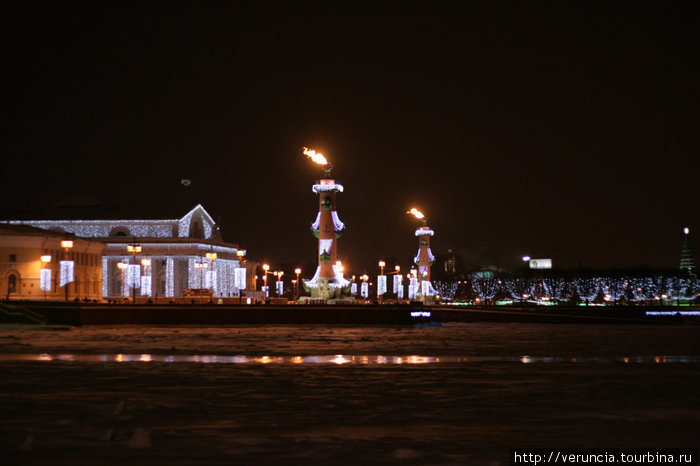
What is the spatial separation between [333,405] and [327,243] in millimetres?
49461

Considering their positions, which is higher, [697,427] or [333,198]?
[333,198]

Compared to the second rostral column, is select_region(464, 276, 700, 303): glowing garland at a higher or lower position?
lower

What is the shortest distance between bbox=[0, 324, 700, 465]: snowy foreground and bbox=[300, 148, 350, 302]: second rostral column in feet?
122

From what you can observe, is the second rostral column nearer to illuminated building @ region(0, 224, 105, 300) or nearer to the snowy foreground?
illuminated building @ region(0, 224, 105, 300)

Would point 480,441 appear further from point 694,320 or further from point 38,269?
point 38,269

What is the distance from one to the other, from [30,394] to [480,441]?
29.4 feet

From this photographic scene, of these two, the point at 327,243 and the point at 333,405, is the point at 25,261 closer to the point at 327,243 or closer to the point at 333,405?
the point at 327,243

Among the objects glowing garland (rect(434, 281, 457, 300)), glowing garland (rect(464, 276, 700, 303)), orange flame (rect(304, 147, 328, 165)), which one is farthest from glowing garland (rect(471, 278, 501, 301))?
orange flame (rect(304, 147, 328, 165))

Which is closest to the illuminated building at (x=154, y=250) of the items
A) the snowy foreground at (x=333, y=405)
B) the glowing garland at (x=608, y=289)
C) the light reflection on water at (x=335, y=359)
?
the glowing garland at (x=608, y=289)

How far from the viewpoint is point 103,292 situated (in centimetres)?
9525

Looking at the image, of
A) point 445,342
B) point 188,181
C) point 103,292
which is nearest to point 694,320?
point 445,342

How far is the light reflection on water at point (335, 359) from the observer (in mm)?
22297

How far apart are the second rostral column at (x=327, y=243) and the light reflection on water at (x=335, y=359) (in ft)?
126

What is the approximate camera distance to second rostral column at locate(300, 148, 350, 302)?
6297 centimetres
